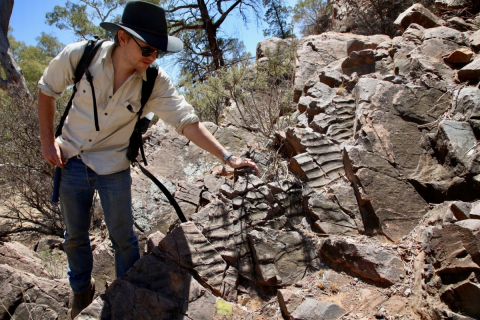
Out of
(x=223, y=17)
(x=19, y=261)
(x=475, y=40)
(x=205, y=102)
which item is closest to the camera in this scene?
(x=19, y=261)

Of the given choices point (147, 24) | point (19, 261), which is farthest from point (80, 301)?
point (147, 24)

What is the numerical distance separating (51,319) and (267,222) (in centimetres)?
191

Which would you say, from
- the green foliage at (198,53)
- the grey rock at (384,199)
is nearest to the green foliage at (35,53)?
the green foliage at (198,53)

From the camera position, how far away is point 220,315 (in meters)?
2.61

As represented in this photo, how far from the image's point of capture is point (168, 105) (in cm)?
270

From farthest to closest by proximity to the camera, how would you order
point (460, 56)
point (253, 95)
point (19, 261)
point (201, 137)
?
point (253, 95) < point (460, 56) < point (19, 261) < point (201, 137)

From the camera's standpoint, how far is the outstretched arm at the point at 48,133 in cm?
248

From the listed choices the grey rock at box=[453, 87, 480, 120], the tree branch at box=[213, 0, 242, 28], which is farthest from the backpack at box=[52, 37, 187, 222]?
the tree branch at box=[213, 0, 242, 28]

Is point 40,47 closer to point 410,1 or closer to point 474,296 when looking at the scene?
point 410,1

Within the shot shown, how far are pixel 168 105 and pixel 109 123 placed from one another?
1.44ft

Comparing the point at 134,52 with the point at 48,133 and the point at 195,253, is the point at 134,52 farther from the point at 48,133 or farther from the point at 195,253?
the point at 195,253

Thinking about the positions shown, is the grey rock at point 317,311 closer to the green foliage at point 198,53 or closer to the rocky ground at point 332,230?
the rocky ground at point 332,230

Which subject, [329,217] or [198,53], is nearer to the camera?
[329,217]

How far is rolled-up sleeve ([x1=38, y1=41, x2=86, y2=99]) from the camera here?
241cm
